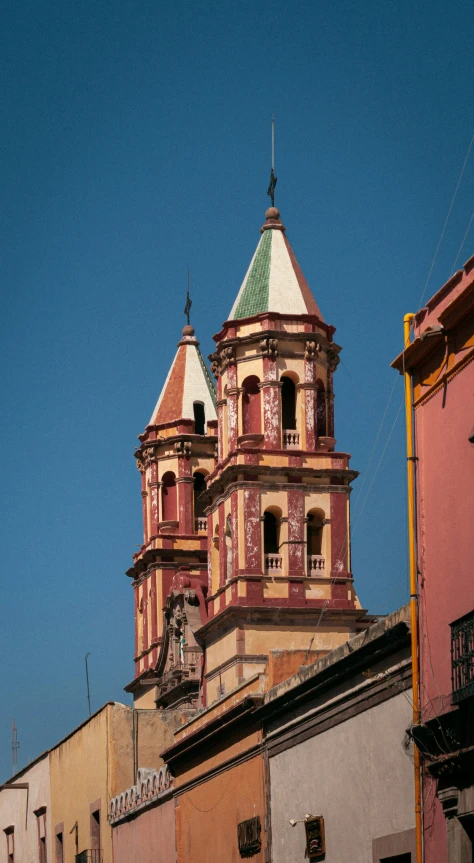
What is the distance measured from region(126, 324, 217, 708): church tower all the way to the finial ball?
9.85 meters

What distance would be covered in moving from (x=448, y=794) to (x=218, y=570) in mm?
29625

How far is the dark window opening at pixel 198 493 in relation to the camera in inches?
2148

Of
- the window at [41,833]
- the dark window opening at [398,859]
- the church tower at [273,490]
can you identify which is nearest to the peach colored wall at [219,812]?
the dark window opening at [398,859]

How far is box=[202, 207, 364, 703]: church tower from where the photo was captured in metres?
41.9

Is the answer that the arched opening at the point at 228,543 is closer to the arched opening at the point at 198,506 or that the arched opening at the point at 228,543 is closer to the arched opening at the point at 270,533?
the arched opening at the point at 270,533

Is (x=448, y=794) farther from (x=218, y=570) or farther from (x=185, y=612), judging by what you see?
(x=185, y=612)

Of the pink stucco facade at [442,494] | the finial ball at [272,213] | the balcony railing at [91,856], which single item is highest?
the finial ball at [272,213]

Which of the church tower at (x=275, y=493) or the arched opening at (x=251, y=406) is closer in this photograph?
the church tower at (x=275, y=493)

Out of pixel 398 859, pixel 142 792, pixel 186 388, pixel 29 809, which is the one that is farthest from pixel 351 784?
pixel 186 388

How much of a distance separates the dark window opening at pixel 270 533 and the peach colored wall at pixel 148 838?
14536mm

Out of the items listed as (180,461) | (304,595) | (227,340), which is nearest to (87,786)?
(304,595)

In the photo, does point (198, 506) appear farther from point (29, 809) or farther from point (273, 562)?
point (29, 809)

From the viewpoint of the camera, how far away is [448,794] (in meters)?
14.9

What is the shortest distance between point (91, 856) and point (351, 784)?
14.6 meters
